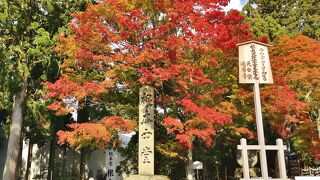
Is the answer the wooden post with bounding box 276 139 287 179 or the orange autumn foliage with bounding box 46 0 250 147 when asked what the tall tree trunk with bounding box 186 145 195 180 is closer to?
the orange autumn foliage with bounding box 46 0 250 147

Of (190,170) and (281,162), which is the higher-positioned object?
(281,162)

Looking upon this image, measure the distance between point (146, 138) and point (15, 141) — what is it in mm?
8145

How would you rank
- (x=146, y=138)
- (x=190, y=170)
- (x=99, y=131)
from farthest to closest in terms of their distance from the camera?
(x=190, y=170), (x=99, y=131), (x=146, y=138)

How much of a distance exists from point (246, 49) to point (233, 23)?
5548mm

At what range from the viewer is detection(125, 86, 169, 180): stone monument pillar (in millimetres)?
12281

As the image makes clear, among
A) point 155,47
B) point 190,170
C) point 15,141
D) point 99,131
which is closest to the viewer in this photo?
point 99,131

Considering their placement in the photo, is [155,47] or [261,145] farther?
[155,47]

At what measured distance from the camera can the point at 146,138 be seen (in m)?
12.7

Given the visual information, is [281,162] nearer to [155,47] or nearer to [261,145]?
[261,145]

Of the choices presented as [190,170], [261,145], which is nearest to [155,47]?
[190,170]

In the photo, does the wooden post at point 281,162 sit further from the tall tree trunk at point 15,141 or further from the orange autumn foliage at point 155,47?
the tall tree trunk at point 15,141

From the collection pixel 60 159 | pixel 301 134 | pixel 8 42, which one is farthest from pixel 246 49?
pixel 60 159

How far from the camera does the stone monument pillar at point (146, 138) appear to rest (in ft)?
40.3

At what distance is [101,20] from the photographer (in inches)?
573
